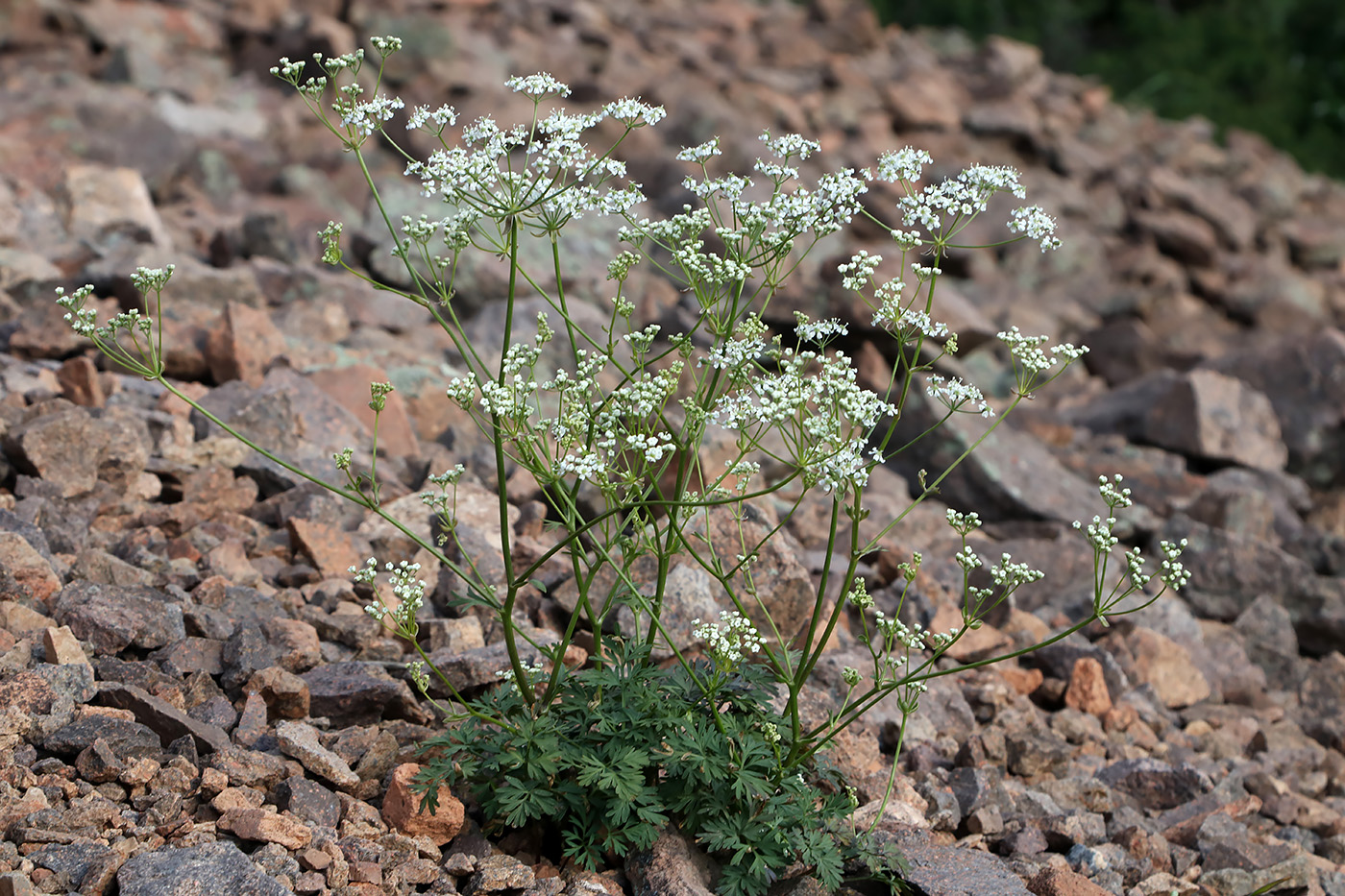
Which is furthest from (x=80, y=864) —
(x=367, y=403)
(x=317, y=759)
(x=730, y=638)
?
(x=367, y=403)

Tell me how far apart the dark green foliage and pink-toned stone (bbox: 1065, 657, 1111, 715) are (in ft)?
8.10

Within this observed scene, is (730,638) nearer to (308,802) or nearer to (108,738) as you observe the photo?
(308,802)

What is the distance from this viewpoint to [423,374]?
295 inches

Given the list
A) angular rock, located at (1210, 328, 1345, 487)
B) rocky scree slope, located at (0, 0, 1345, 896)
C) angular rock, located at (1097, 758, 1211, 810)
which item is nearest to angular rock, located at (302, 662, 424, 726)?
rocky scree slope, located at (0, 0, 1345, 896)

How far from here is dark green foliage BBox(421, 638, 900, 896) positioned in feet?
11.7

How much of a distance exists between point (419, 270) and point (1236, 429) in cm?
658

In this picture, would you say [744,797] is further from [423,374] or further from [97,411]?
[423,374]

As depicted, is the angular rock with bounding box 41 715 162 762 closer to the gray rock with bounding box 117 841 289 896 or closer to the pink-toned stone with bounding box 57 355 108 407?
the gray rock with bounding box 117 841 289 896

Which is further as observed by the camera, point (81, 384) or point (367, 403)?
point (367, 403)

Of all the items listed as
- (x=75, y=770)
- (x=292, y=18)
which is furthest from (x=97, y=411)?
(x=292, y=18)

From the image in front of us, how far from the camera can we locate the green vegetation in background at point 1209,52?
2256 cm

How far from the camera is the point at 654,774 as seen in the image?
3.80m

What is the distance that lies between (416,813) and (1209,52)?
26.3 meters

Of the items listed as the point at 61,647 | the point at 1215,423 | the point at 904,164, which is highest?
the point at 1215,423
